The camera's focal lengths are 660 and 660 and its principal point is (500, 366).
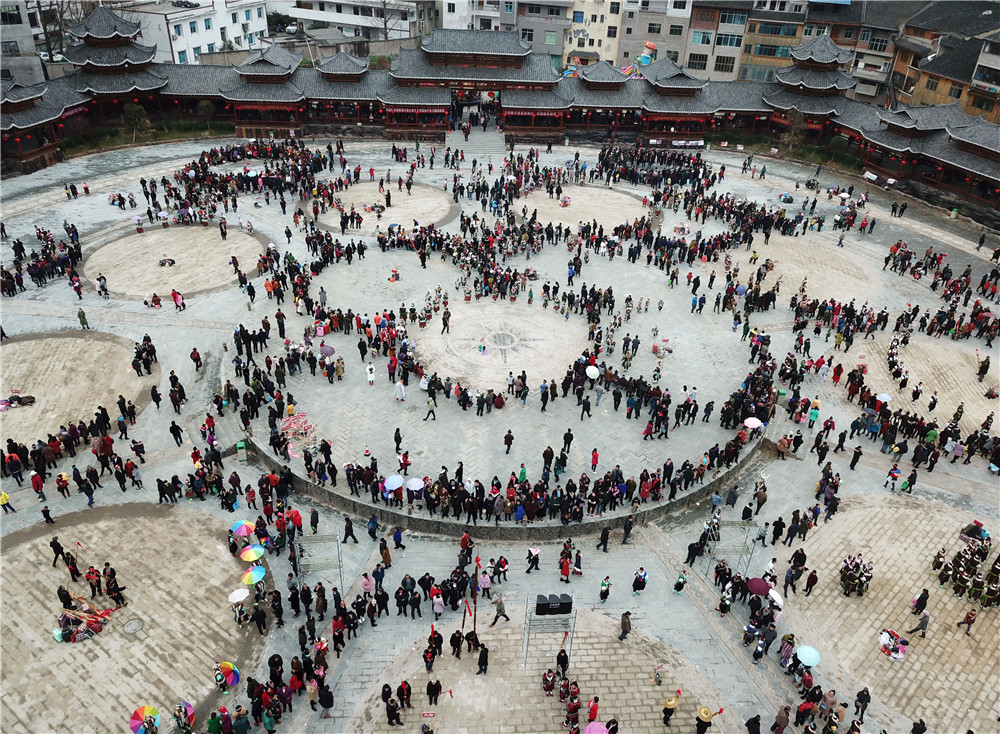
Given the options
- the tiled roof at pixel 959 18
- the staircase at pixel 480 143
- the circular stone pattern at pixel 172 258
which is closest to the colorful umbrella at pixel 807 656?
the circular stone pattern at pixel 172 258

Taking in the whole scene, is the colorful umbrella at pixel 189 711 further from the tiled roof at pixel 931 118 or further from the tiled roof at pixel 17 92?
the tiled roof at pixel 931 118

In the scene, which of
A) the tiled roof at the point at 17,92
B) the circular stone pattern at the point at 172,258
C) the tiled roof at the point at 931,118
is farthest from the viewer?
the tiled roof at the point at 931,118

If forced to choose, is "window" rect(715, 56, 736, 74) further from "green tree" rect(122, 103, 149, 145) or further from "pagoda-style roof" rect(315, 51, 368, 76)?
"green tree" rect(122, 103, 149, 145)

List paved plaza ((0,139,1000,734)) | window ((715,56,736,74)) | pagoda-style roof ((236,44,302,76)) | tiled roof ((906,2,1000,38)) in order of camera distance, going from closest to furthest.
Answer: paved plaza ((0,139,1000,734))
pagoda-style roof ((236,44,302,76))
tiled roof ((906,2,1000,38))
window ((715,56,736,74))

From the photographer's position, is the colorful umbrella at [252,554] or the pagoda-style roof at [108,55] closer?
the colorful umbrella at [252,554]

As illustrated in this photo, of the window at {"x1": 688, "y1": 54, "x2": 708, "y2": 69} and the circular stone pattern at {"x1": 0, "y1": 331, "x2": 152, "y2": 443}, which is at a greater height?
the window at {"x1": 688, "y1": 54, "x2": 708, "y2": 69}

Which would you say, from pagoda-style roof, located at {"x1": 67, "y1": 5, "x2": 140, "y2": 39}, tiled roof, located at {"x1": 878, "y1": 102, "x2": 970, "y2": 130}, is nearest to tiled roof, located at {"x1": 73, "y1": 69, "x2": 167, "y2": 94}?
pagoda-style roof, located at {"x1": 67, "y1": 5, "x2": 140, "y2": 39}

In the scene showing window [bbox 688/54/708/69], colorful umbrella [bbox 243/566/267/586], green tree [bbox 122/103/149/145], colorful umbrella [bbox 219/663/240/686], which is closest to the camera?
colorful umbrella [bbox 219/663/240/686]
